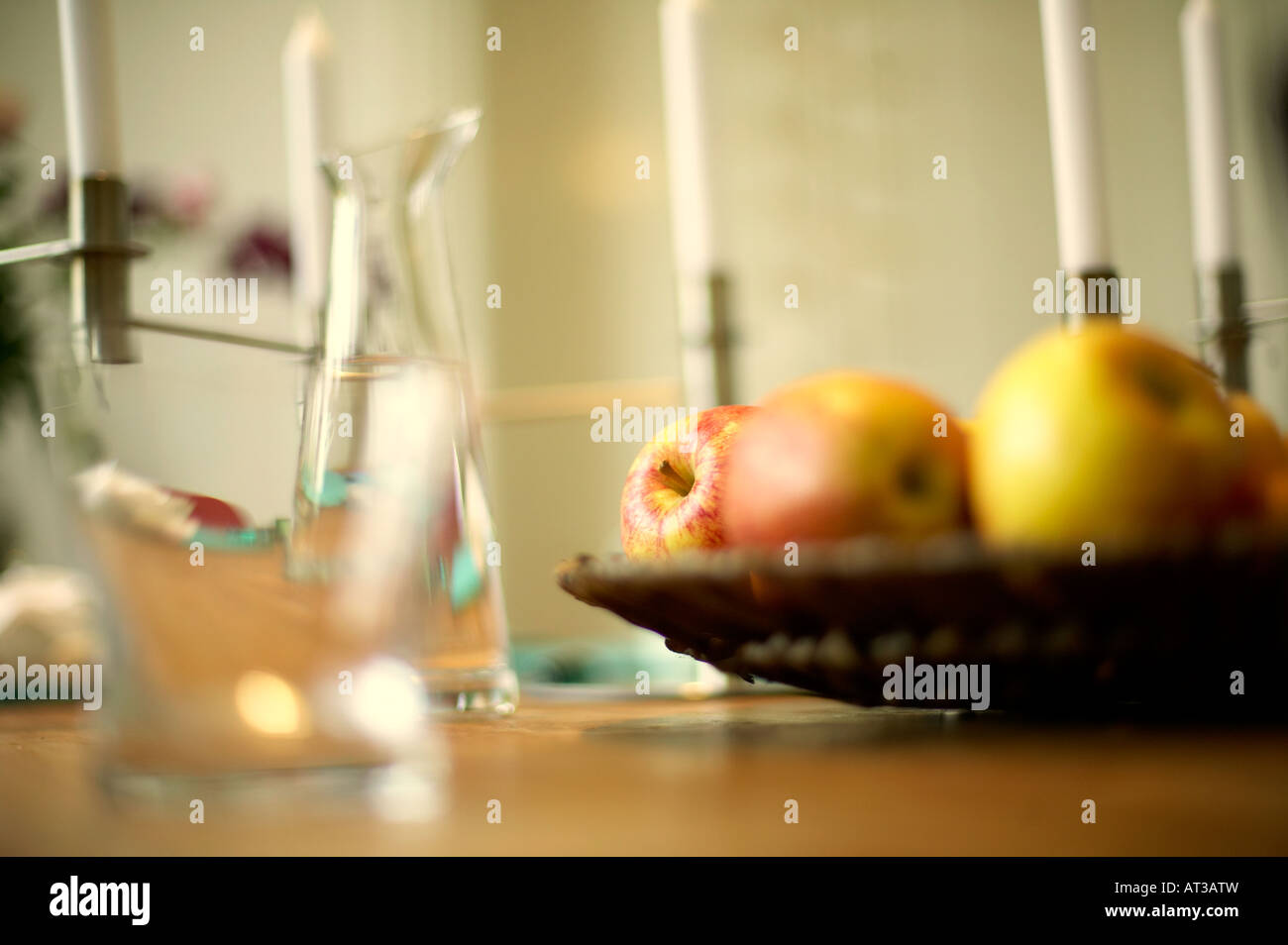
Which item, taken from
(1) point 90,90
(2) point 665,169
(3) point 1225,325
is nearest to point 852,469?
(3) point 1225,325

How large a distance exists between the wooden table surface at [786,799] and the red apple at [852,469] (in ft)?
0.21

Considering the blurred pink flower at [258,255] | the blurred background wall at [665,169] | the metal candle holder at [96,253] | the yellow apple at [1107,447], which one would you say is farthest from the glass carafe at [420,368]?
the blurred background wall at [665,169]

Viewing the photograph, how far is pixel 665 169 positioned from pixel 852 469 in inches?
80.5

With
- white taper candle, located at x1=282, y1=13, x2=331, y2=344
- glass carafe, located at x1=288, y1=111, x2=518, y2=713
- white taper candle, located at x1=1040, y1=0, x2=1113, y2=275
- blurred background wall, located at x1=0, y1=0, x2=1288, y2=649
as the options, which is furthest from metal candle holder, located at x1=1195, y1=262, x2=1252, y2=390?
blurred background wall, located at x1=0, y1=0, x2=1288, y2=649

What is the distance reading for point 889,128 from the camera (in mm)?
1938

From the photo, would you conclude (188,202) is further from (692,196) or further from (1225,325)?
(1225,325)

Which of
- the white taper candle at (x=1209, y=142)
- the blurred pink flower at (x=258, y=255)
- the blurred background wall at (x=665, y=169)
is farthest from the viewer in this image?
the blurred background wall at (x=665, y=169)

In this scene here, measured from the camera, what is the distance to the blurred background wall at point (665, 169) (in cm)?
171

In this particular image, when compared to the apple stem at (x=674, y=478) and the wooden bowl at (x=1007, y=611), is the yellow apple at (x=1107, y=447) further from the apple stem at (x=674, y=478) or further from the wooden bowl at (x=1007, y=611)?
the apple stem at (x=674, y=478)

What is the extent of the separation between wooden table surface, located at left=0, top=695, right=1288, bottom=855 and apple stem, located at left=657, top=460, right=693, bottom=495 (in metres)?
0.12

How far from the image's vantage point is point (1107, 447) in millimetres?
314

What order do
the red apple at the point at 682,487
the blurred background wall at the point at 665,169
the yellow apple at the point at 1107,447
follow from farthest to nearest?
1. the blurred background wall at the point at 665,169
2. the red apple at the point at 682,487
3. the yellow apple at the point at 1107,447

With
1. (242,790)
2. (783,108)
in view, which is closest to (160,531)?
(242,790)

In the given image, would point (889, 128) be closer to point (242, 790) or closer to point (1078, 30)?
point (1078, 30)
